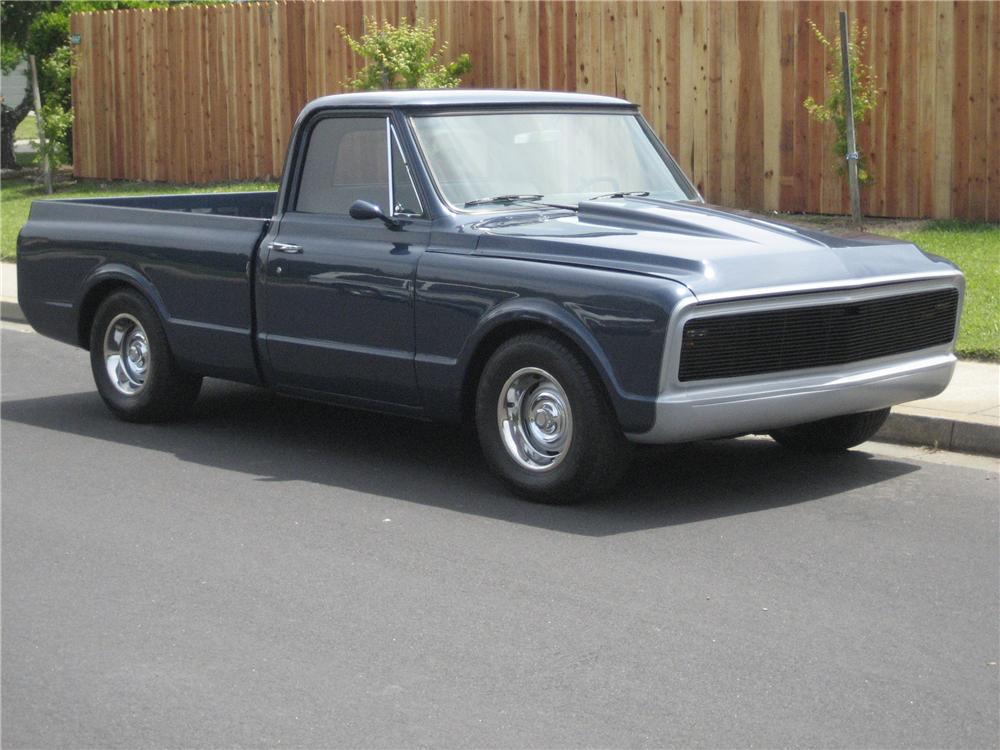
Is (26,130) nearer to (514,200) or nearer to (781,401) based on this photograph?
(514,200)

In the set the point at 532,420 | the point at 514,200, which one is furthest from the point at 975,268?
the point at 532,420

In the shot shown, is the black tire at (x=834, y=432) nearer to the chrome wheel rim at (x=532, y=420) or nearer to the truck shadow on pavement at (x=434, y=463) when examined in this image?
the truck shadow on pavement at (x=434, y=463)

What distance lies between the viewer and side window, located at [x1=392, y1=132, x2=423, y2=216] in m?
7.71

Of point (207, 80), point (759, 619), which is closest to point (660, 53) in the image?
point (207, 80)

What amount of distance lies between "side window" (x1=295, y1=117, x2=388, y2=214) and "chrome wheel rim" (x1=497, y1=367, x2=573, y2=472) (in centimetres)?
126

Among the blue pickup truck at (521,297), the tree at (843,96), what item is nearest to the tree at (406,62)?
the tree at (843,96)

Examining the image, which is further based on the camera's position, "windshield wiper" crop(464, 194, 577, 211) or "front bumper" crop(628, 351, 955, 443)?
"windshield wiper" crop(464, 194, 577, 211)

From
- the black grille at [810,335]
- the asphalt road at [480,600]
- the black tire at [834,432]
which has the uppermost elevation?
the black grille at [810,335]

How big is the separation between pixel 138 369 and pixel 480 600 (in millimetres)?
4080

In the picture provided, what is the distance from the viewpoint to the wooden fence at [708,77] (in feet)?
48.5

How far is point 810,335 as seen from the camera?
6.96 m

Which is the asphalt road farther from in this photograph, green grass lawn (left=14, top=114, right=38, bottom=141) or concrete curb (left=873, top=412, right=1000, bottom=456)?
green grass lawn (left=14, top=114, right=38, bottom=141)

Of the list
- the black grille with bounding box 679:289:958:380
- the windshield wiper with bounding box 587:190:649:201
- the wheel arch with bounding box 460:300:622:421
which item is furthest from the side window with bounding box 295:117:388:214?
the black grille with bounding box 679:289:958:380

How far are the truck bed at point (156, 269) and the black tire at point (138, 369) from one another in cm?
13
